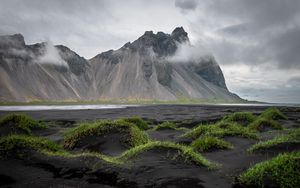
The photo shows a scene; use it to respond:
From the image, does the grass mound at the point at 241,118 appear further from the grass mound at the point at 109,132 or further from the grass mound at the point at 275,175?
the grass mound at the point at 275,175

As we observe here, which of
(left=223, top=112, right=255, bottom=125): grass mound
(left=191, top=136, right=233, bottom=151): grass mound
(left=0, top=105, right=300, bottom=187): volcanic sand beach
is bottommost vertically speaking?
(left=0, top=105, right=300, bottom=187): volcanic sand beach

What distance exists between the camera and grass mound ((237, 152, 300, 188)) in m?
9.86

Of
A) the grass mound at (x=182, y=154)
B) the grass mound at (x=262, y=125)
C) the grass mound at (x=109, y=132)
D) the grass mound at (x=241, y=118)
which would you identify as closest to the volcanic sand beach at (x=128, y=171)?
the grass mound at (x=182, y=154)

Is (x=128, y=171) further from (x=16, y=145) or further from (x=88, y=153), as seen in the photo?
(x=16, y=145)

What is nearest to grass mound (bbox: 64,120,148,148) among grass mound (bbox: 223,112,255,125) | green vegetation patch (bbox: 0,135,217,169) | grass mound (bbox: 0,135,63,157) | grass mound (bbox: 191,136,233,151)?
grass mound (bbox: 191,136,233,151)

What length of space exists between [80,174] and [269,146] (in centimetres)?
982

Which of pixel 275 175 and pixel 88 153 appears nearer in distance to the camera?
pixel 275 175

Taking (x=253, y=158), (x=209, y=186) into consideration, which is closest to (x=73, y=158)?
(x=209, y=186)

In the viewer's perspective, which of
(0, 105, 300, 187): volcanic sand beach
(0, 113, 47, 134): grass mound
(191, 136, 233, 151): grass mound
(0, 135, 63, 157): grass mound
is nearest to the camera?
(0, 105, 300, 187): volcanic sand beach

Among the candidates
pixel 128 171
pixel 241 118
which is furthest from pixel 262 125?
pixel 128 171

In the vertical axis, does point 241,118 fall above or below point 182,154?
above

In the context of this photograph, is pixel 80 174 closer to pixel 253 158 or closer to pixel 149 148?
pixel 149 148

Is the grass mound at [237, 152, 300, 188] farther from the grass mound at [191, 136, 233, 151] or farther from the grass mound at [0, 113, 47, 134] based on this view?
the grass mound at [0, 113, 47, 134]

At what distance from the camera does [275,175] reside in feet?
33.4
